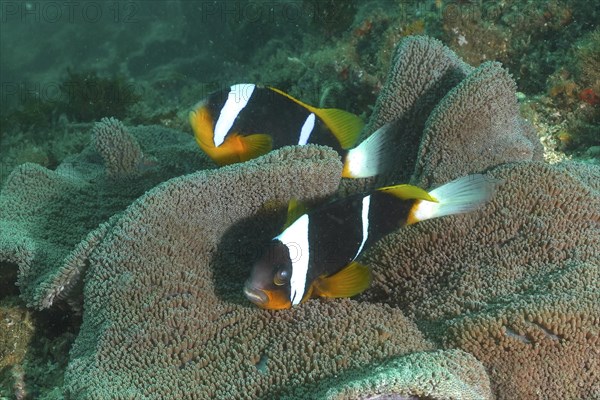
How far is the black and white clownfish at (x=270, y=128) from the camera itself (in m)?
2.28

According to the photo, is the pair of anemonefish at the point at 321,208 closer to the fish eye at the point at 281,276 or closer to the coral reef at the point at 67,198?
the fish eye at the point at 281,276

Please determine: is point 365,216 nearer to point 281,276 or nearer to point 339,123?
point 281,276

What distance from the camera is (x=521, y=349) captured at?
158 cm

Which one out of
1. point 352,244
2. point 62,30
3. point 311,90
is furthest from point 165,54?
point 352,244

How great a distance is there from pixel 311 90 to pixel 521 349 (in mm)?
3655

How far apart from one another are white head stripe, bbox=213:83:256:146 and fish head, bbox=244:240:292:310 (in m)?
0.84

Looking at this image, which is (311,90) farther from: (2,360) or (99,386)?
(99,386)

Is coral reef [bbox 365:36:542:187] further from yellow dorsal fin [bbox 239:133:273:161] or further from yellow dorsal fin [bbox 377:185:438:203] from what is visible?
yellow dorsal fin [bbox 239:133:273:161]

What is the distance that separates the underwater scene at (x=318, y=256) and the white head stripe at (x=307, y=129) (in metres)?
0.02

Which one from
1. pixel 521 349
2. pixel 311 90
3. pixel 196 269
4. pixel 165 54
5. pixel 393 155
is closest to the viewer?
pixel 521 349

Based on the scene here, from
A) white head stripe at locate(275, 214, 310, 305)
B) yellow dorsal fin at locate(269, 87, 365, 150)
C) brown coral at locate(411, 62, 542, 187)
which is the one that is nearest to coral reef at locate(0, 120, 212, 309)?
yellow dorsal fin at locate(269, 87, 365, 150)

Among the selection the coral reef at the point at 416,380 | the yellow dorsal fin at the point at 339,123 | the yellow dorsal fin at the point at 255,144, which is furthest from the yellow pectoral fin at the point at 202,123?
the coral reef at the point at 416,380

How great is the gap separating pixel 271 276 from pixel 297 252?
120 mm

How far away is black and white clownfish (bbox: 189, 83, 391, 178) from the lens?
228 cm
